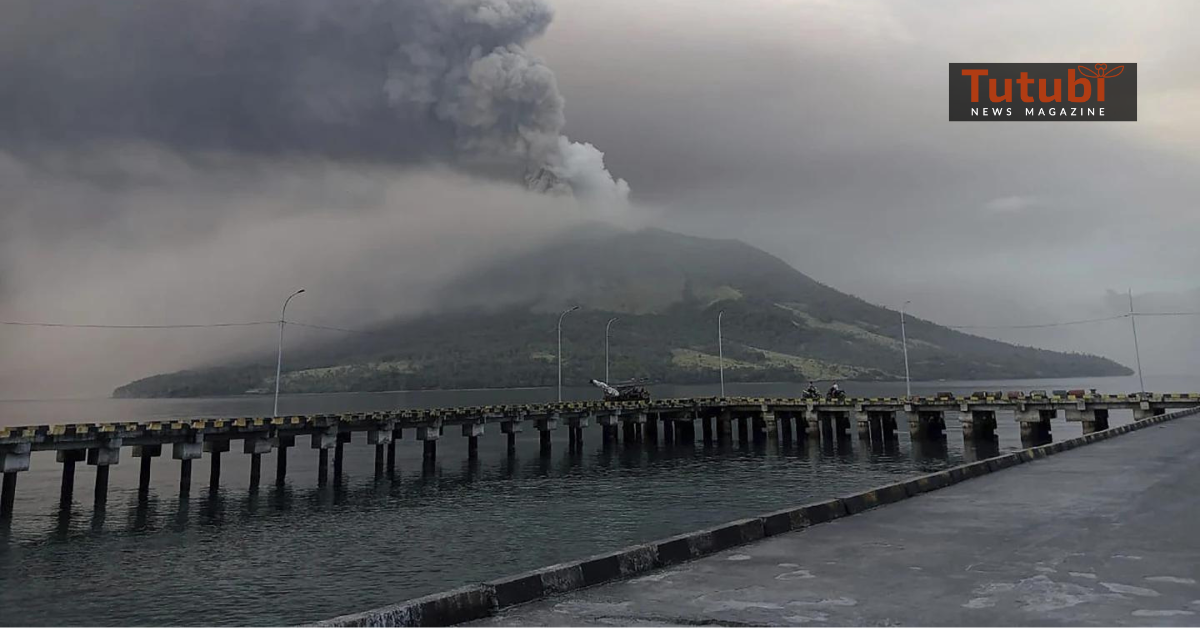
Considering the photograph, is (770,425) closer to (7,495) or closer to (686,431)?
(686,431)

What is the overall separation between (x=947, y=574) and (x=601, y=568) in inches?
175

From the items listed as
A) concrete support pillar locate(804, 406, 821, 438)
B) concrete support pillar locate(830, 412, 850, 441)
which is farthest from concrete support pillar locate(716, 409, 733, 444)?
concrete support pillar locate(830, 412, 850, 441)

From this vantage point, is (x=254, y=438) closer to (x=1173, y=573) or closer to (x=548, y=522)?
(x=548, y=522)

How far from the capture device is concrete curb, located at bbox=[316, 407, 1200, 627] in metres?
7.58

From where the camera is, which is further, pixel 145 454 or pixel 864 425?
pixel 864 425

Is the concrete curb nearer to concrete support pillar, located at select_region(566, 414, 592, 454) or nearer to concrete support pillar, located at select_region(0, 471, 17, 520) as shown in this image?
concrete support pillar, located at select_region(0, 471, 17, 520)

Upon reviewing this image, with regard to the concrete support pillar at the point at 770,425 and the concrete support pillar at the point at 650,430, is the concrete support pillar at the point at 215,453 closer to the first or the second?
the concrete support pillar at the point at 650,430

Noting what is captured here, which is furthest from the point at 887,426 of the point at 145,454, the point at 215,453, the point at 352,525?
the point at 145,454

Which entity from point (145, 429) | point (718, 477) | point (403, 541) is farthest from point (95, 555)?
point (718, 477)

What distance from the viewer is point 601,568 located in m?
9.45

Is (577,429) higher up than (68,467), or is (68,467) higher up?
(577,429)

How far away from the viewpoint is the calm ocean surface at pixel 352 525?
21062 mm

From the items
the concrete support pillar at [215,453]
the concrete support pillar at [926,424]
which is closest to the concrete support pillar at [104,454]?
the concrete support pillar at [215,453]

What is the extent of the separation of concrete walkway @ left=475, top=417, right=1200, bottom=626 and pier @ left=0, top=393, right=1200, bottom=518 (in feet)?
127
